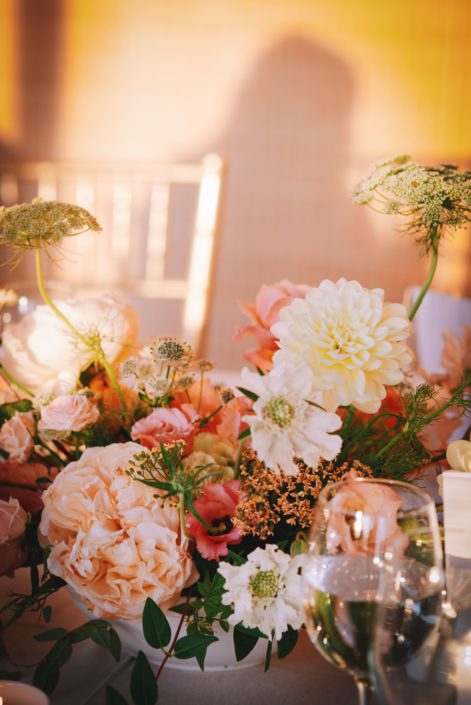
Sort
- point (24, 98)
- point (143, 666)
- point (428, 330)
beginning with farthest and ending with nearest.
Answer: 1. point (24, 98)
2. point (428, 330)
3. point (143, 666)

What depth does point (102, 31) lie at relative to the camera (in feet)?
9.61

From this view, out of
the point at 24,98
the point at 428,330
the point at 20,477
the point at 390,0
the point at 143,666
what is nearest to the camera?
the point at 143,666

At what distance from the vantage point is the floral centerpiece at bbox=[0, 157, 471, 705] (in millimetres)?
512

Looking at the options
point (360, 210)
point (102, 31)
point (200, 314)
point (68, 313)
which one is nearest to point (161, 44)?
point (102, 31)

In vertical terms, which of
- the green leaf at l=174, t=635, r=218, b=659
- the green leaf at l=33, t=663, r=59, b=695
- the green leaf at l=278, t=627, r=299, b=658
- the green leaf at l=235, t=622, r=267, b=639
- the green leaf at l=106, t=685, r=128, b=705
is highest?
the green leaf at l=235, t=622, r=267, b=639

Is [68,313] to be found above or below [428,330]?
above

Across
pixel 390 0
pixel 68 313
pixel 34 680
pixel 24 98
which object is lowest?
pixel 34 680

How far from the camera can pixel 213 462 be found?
56 centimetres

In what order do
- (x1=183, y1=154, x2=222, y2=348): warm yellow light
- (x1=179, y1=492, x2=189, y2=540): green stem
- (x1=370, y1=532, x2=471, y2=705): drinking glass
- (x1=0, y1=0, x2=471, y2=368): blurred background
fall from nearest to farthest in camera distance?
(x1=370, y1=532, x2=471, y2=705): drinking glass < (x1=179, y1=492, x2=189, y2=540): green stem < (x1=183, y1=154, x2=222, y2=348): warm yellow light < (x1=0, y1=0, x2=471, y2=368): blurred background

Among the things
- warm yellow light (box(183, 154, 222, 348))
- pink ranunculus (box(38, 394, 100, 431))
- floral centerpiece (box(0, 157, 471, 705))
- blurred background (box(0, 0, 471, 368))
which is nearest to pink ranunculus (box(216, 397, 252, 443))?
floral centerpiece (box(0, 157, 471, 705))

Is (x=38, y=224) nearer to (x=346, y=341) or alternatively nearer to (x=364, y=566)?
(x=346, y=341)

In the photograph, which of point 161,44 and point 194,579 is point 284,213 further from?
point 194,579

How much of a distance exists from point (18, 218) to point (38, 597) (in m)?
0.32

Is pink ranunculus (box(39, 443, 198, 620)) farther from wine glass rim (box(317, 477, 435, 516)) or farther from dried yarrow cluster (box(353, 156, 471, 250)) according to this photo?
dried yarrow cluster (box(353, 156, 471, 250))
